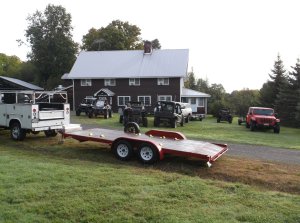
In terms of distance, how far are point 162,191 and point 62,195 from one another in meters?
1.90

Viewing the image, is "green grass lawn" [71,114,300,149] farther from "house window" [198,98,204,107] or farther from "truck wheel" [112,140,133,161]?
"house window" [198,98,204,107]

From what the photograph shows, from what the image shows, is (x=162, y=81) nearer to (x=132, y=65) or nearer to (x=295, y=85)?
→ (x=132, y=65)

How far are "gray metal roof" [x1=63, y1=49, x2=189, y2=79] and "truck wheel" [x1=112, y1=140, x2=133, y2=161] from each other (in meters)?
33.3

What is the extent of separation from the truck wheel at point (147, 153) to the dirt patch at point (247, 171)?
23 centimetres

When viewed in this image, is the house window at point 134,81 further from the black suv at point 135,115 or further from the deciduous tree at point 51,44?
the deciduous tree at point 51,44

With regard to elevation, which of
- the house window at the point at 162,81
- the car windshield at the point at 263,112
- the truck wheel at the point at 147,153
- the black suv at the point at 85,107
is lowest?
the truck wheel at the point at 147,153

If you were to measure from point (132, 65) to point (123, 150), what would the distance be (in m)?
37.2

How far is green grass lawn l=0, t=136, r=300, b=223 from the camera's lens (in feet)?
18.8

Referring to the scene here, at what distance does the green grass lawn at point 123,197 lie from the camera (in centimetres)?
572

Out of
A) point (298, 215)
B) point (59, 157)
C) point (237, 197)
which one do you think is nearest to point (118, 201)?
point (237, 197)

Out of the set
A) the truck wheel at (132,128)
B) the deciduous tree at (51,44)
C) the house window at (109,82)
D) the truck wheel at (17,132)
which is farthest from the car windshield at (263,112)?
the deciduous tree at (51,44)

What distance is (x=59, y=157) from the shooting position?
34.2 ft

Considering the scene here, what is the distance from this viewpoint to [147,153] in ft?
31.2

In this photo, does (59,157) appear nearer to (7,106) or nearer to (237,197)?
(7,106)
